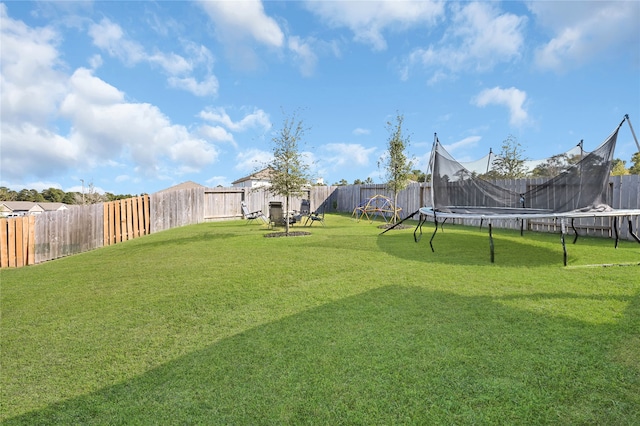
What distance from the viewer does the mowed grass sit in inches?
72.5

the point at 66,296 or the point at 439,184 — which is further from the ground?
the point at 439,184

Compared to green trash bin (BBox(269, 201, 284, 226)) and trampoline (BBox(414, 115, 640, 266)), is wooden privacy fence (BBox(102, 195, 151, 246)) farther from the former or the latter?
trampoline (BBox(414, 115, 640, 266))

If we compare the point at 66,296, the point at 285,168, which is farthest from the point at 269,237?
the point at 66,296

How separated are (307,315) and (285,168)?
21.8 feet

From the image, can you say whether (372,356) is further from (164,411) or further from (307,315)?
(164,411)

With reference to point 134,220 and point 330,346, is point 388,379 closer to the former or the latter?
point 330,346

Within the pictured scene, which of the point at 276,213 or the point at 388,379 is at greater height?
the point at 276,213

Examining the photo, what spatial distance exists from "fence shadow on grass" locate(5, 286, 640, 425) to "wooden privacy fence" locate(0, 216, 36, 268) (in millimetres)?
7015

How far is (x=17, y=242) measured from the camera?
23.4 ft

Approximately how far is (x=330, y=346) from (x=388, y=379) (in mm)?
566

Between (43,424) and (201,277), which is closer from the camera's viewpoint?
(43,424)

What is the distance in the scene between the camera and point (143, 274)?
17.3 feet

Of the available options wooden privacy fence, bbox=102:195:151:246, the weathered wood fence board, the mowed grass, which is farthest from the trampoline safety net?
the weathered wood fence board

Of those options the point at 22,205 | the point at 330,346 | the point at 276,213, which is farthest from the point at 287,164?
the point at 22,205
